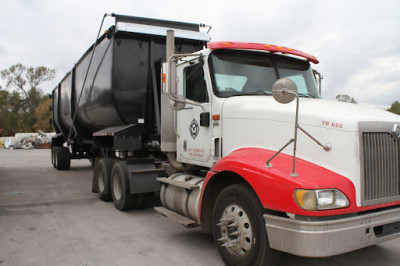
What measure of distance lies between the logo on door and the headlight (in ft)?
7.52

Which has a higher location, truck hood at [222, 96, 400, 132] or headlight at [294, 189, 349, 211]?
truck hood at [222, 96, 400, 132]

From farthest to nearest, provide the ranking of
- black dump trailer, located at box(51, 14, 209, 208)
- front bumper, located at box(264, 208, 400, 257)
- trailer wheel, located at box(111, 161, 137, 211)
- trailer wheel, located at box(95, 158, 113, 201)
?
trailer wheel, located at box(95, 158, 113, 201), black dump trailer, located at box(51, 14, 209, 208), trailer wheel, located at box(111, 161, 137, 211), front bumper, located at box(264, 208, 400, 257)

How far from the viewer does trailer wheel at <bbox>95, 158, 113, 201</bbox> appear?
784 centimetres

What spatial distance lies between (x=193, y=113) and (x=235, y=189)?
5.66 ft

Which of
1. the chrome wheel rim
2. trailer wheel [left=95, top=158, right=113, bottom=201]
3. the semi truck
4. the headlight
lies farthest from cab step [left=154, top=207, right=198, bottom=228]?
trailer wheel [left=95, top=158, right=113, bottom=201]

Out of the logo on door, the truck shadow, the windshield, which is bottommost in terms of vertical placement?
the truck shadow

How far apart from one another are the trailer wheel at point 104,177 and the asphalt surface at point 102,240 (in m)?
0.21

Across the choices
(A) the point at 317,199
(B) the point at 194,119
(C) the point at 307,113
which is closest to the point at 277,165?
(A) the point at 317,199

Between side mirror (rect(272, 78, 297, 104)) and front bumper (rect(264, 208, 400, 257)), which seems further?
side mirror (rect(272, 78, 297, 104))

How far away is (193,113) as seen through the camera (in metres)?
5.21

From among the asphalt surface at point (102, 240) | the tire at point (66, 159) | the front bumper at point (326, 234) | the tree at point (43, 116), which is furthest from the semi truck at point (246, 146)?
the tree at point (43, 116)

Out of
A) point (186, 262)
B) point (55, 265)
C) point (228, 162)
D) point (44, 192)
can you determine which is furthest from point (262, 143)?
point (44, 192)

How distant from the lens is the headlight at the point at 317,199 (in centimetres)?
304

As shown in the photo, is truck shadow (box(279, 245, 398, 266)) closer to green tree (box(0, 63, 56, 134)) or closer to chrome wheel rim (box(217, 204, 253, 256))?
chrome wheel rim (box(217, 204, 253, 256))
